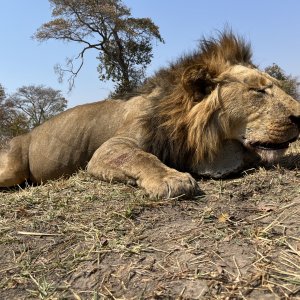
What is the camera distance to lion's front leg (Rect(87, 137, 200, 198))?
2697 mm

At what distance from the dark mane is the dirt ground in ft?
1.68

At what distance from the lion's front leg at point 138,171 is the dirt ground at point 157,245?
80 millimetres

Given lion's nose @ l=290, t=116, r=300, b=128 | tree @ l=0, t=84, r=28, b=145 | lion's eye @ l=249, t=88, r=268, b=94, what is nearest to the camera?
lion's nose @ l=290, t=116, r=300, b=128

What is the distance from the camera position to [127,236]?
Result: 2209 mm

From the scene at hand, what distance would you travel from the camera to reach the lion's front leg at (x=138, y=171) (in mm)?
2697

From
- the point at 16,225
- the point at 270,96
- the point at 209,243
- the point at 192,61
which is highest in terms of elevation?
the point at 192,61

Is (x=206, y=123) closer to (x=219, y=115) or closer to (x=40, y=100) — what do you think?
(x=219, y=115)

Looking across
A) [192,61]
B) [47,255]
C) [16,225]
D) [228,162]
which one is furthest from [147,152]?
[47,255]

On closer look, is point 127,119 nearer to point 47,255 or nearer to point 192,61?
point 192,61

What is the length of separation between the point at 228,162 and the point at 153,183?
844 millimetres

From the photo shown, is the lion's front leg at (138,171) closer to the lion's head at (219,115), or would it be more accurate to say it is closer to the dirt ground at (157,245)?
the dirt ground at (157,245)

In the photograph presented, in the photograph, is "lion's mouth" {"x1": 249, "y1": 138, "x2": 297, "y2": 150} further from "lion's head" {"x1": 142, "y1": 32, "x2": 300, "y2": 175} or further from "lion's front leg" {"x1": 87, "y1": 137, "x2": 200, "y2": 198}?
"lion's front leg" {"x1": 87, "y1": 137, "x2": 200, "y2": 198}

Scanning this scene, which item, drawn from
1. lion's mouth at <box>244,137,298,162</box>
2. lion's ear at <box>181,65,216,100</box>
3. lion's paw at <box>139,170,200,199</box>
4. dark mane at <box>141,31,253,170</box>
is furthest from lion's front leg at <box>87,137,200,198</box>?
lion's mouth at <box>244,137,298,162</box>

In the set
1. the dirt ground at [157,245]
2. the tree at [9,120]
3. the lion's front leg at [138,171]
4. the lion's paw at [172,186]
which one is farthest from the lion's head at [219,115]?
the tree at [9,120]
